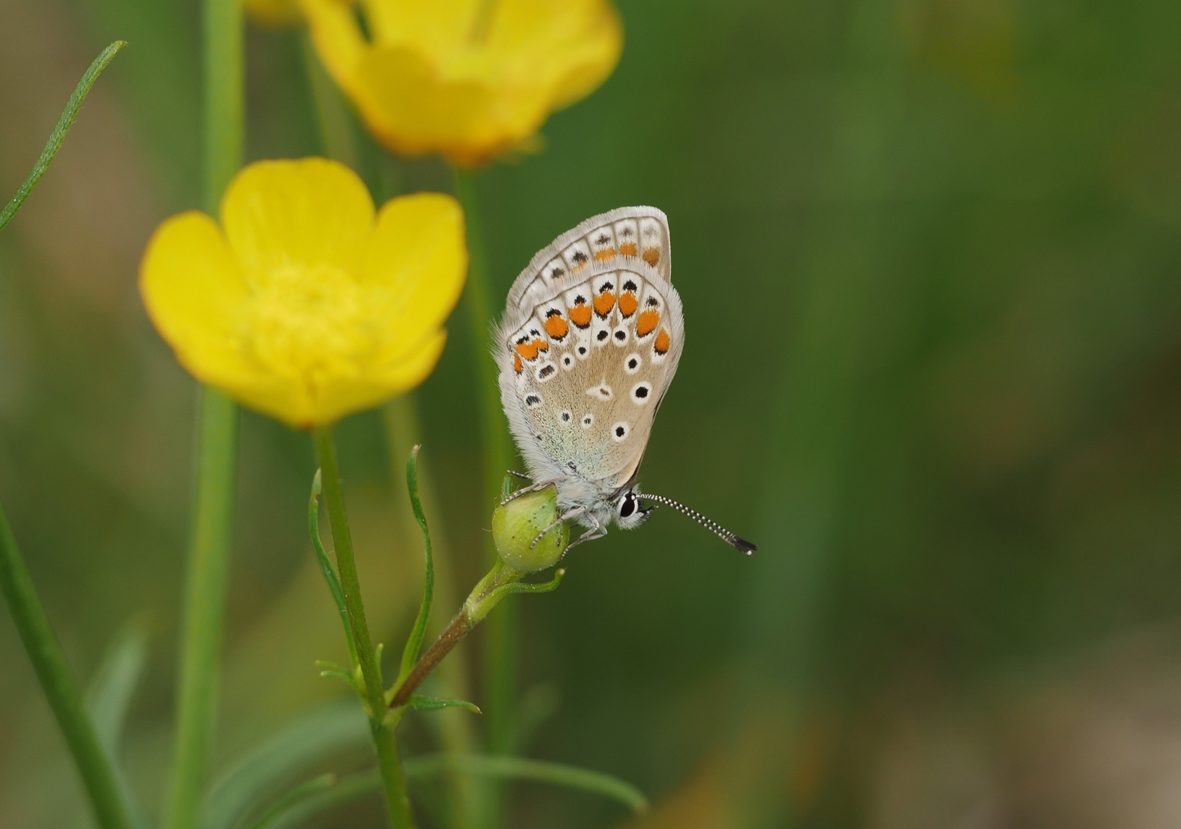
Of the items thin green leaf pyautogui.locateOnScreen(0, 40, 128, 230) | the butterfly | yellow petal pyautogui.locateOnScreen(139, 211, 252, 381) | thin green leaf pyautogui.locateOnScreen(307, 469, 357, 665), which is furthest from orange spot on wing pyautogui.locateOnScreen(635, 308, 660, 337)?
thin green leaf pyautogui.locateOnScreen(0, 40, 128, 230)

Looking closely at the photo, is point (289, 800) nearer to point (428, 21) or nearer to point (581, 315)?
point (581, 315)

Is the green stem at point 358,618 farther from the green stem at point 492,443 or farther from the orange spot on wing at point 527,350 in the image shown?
the green stem at point 492,443

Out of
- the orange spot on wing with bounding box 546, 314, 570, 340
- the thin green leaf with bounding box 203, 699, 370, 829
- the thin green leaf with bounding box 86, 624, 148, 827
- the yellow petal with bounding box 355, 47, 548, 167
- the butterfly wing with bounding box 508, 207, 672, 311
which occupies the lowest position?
the thin green leaf with bounding box 203, 699, 370, 829

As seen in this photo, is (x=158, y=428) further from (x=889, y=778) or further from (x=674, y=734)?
(x=889, y=778)

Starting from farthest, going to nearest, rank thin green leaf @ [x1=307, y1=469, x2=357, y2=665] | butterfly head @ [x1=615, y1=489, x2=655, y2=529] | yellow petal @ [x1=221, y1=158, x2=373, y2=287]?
Answer: butterfly head @ [x1=615, y1=489, x2=655, y2=529]
yellow petal @ [x1=221, y1=158, x2=373, y2=287]
thin green leaf @ [x1=307, y1=469, x2=357, y2=665]

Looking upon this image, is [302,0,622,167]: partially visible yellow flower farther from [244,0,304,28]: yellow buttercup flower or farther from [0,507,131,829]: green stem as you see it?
[0,507,131,829]: green stem

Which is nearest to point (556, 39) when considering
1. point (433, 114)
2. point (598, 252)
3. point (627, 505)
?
point (433, 114)

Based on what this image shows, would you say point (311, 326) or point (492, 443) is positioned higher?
A: point (311, 326)
